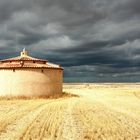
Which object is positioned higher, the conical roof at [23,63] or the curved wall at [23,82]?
the conical roof at [23,63]

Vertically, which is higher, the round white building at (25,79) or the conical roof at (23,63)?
the conical roof at (23,63)

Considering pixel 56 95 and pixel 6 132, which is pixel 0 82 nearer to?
pixel 56 95

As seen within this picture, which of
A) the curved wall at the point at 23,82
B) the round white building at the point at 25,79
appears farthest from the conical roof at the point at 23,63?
the curved wall at the point at 23,82

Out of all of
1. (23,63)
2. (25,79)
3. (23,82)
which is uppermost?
(23,63)

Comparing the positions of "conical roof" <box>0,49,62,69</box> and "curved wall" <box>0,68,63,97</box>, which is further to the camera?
"conical roof" <box>0,49,62,69</box>

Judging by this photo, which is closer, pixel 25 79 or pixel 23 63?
pixel 25 79

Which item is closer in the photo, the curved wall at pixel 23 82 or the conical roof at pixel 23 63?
the curved wall at pixel 23 82

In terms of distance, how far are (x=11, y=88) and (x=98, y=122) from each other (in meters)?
17.5

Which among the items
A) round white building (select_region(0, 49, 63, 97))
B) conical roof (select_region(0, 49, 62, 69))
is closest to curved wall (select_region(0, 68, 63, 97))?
round white building (select_region(0, 49, 63, 97))

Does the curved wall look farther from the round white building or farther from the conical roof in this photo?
the conical roof

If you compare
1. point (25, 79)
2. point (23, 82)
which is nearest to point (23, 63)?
point (25, 79)

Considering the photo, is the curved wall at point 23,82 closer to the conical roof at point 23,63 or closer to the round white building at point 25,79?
the round white building at point 25,79

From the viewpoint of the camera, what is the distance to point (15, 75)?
1201 inches

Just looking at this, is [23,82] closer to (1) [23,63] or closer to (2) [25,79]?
(2) [25,79]
